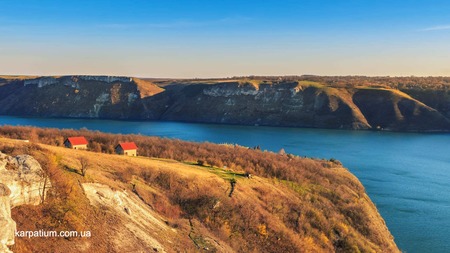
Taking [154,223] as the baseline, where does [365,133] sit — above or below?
below

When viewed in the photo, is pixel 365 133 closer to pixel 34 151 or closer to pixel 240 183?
pixel 240 183

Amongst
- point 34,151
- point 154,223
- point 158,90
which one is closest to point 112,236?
point 154,223

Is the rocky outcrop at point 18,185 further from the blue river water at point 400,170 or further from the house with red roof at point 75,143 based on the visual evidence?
the blue river water at point 400,170

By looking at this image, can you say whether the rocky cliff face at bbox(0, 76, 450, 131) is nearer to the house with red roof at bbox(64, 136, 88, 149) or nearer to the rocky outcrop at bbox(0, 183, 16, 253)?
the house with red roof at bbox(64, 136, 88, 149)

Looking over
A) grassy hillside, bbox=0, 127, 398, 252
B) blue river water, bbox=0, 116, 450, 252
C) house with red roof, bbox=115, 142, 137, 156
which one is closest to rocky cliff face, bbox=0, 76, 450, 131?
blue river water, bbox=0, 116, 450, 252

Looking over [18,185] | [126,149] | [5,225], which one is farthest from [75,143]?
[5,225]
